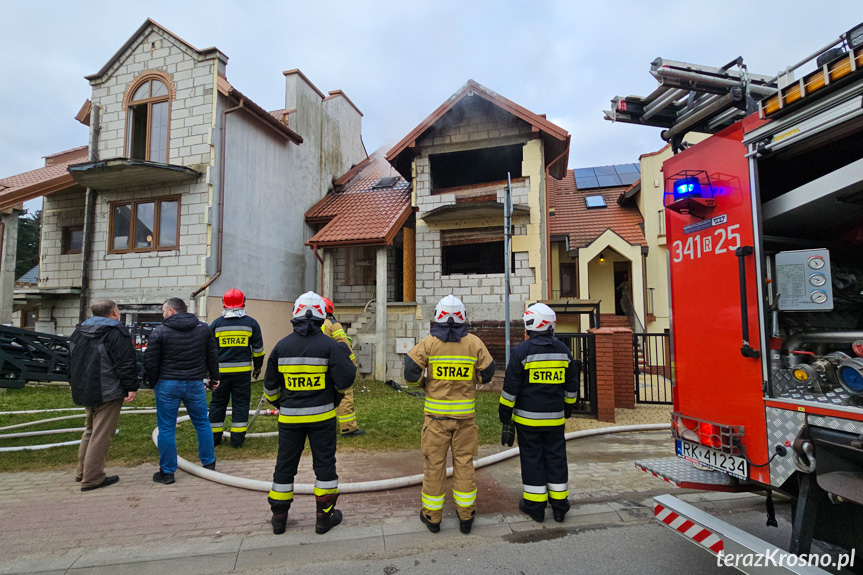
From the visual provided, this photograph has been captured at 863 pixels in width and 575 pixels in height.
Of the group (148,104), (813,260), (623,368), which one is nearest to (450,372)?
(813,260)

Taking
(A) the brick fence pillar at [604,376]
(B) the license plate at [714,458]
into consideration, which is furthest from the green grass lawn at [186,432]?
(B) the license plate at [714,458]

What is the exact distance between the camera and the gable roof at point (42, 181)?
10863 mm

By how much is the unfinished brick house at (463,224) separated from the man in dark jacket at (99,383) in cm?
704

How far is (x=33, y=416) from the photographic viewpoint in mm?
7016

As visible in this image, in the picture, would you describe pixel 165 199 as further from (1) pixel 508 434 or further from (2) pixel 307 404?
(1) pixel 508 434

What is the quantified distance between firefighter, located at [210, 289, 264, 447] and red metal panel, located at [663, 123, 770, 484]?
4556mm

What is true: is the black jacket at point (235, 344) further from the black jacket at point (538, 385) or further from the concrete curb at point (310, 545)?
the black jacket at point (538, 385)

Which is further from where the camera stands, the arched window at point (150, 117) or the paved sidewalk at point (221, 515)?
the arched window at point (150, 117)

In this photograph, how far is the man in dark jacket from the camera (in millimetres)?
4176

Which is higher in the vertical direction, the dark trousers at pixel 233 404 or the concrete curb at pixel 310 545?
the dark trousers at pixel 233 404

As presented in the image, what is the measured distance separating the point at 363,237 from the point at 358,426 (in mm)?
5700

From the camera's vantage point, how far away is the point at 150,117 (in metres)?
11.3


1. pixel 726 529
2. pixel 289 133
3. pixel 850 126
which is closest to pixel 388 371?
pixel 289 133

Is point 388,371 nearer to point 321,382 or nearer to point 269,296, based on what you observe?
point 269,296
